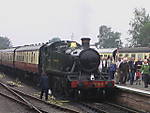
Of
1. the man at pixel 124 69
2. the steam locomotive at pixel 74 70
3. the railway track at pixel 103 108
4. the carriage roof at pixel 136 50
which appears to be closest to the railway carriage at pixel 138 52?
the carriage roof at pixel 136 50

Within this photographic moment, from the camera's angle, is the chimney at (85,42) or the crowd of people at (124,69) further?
the crowd of people at (124,69)

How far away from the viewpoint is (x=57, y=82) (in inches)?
648

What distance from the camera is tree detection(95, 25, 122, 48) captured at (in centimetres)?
9356

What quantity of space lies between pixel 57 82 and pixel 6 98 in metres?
2.75

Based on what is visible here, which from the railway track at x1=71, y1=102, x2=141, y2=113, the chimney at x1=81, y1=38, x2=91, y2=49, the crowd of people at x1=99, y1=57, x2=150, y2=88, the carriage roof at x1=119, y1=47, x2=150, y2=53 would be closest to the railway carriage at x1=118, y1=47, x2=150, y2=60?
the carriage roof at x1=119, y1=47, x2=150, y2=53

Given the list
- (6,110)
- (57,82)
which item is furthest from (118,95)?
(6,110)

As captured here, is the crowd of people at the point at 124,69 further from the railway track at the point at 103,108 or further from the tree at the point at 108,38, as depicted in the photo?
the tree at the point at 108,38

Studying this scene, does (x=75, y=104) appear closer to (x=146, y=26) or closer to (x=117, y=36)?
(x=146, y=26)

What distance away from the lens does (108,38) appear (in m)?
98.8

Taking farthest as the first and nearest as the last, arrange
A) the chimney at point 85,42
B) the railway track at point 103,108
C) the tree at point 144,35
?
1. the tree at point 144,35
2. the chimney at point 85,42
3. the railway track at point 103,108

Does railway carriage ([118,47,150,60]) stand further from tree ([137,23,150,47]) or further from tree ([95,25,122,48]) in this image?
tree ([95,25,122,48])

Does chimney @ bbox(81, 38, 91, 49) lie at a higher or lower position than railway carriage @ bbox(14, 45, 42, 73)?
higher

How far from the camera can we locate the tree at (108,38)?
93.6 meters

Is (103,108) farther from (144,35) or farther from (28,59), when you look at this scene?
(144,35)
